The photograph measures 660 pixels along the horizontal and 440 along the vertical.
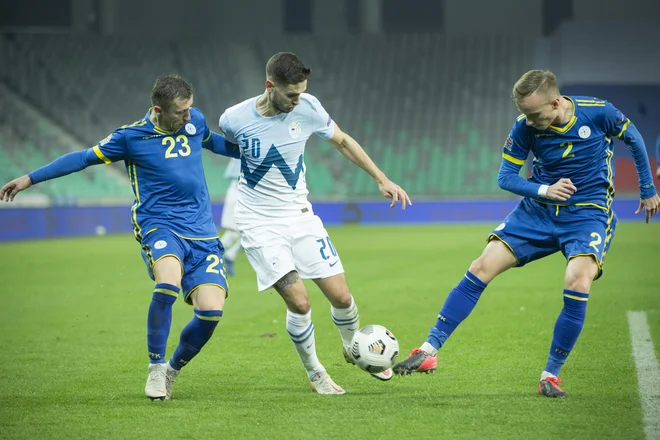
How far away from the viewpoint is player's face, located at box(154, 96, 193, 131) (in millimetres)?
5930

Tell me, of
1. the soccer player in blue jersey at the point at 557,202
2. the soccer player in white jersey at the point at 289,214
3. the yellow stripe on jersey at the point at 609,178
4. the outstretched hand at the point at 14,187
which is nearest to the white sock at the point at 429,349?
the soccer player in blue jersey at the point at 557,202

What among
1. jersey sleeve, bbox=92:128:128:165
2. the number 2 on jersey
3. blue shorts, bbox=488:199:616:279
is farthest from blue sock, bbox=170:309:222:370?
blue shorts, bbox=488:199:616:279

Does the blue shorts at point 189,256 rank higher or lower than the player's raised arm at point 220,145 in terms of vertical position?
lower

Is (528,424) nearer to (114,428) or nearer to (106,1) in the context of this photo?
(114,428)

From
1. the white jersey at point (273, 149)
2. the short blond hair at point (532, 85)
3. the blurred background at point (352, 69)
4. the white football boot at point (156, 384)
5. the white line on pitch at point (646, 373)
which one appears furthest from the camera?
the blurred background at point (352, 69)

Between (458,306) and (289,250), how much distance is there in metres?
1.17

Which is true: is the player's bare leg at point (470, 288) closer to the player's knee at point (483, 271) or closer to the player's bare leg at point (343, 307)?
the player's knee at point (483, 271)

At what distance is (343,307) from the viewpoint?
614cm

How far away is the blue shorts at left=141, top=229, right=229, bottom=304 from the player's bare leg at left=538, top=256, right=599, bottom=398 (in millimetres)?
2128

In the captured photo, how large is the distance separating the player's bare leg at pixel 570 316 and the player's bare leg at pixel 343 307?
1.02 metres

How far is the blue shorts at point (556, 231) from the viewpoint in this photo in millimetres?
5918

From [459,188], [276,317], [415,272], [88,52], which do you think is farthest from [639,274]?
[88,52]

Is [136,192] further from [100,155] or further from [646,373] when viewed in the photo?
[646,373]

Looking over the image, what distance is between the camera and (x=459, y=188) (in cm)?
2970
